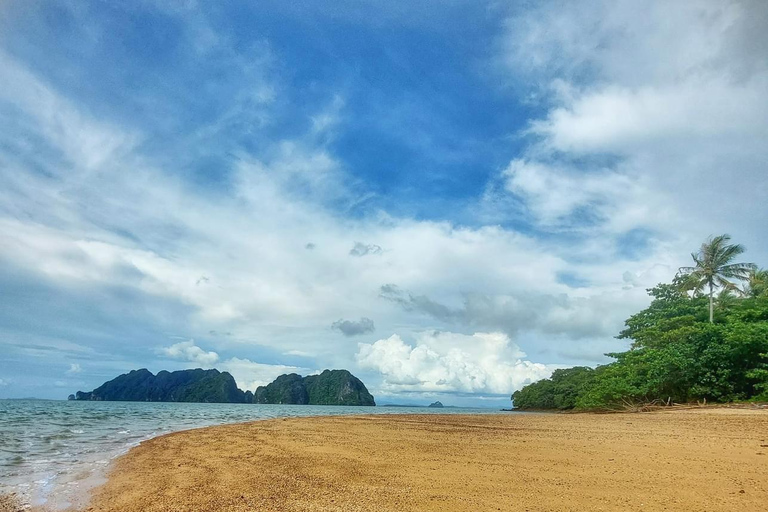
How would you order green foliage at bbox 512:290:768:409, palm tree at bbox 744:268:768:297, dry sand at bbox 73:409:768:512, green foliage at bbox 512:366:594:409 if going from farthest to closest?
green foliage at bbox 512:366:594:409, palm tree at bbox 744:268:768:297, green foliage at bbox 512:290:768:409, dry sand at bbox 73:409:768:512

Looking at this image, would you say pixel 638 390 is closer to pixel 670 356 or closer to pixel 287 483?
pixel 670 356

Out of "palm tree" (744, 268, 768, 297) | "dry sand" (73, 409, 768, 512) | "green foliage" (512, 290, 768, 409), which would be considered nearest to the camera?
"dry sand" (73, 409, 768, 512)

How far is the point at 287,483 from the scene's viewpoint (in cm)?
953

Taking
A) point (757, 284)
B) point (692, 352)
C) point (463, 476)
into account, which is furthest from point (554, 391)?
point (463, 476)

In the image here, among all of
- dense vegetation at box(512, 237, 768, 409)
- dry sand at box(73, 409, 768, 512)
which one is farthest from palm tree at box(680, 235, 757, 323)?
dry sand at box(73, 409, 768, 512)

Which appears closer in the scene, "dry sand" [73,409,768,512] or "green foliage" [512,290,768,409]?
"dry sand" [73,409,768,512]

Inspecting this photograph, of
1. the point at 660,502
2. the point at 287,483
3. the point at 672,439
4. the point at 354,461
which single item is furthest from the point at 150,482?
the point at 672,439

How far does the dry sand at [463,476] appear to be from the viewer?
24.5ft

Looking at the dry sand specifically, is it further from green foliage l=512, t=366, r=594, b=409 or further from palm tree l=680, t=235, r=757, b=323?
green foliage l=512, t=366, r=594, b=409

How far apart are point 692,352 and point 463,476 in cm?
3660

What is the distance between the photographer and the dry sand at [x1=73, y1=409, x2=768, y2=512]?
24.5ft

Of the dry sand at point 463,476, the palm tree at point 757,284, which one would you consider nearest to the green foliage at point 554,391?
the palm tree at point 757,284

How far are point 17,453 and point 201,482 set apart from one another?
11.0m

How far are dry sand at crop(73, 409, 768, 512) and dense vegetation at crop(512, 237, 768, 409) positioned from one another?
74.8 ft
